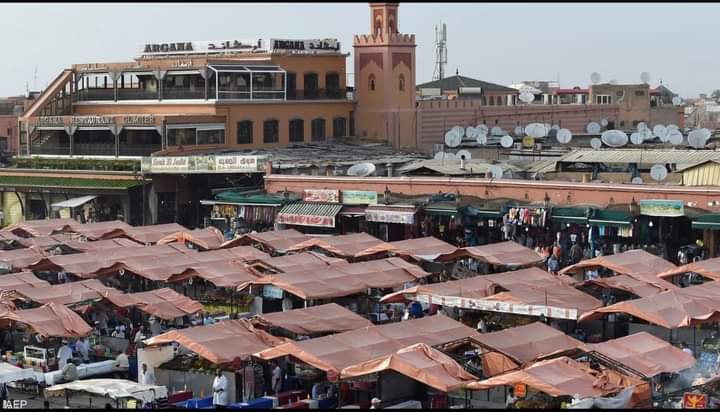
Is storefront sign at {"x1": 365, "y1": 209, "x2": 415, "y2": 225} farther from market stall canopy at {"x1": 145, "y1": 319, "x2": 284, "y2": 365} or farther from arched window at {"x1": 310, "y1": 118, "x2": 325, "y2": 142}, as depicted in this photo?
market stall canopy at {"x1": 145, "y1": 319, "x2": 284, "y2": 365}

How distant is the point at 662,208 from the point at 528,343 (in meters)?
11.7

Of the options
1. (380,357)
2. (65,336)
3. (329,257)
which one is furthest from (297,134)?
(380,357)

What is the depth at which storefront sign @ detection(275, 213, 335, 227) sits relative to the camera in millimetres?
36875

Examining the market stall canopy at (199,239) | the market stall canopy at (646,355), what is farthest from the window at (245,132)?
the market stall canopy at (646,355)

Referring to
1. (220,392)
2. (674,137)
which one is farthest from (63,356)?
(674,137)

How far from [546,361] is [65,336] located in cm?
894

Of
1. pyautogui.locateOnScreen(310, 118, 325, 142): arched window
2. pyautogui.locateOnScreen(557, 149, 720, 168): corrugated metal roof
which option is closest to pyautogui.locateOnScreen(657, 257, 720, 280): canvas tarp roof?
pyautogui.locateOnScreen(557, 149, 720, 168): corrugated metal roof

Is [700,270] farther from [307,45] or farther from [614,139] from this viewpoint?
[307,45]

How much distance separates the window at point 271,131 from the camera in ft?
154

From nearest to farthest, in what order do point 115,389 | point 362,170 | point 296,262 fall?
point 115,389, point 296,262, point 362,170

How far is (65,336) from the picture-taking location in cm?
2330

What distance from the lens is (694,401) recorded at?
19.0 metres

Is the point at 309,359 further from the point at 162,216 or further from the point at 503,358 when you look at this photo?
the point at 162,216

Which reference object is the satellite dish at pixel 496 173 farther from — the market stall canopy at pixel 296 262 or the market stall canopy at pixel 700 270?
the market stall canopy at pixel 700 270
